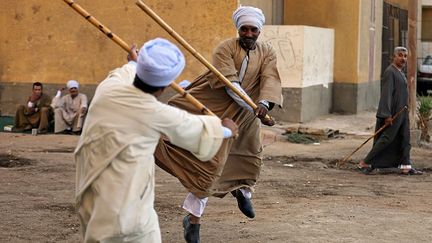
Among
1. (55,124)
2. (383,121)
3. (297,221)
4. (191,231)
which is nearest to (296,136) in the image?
(383,121)

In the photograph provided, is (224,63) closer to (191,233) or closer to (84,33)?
(191,233)

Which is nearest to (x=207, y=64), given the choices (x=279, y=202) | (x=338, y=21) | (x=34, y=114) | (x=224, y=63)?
(x=224, y=63)

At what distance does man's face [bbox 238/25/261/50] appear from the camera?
643cm

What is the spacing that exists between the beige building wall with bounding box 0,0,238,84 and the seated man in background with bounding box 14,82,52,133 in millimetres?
1213

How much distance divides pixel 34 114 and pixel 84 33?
6.32ft

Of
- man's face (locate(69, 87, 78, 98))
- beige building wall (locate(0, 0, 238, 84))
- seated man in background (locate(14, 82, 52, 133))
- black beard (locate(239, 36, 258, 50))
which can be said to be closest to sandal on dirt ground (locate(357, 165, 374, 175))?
beige building wall (locate(0, 0, 238, 84))

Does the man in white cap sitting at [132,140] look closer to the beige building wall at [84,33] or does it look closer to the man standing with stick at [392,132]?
the man standing with stick at [392,132]

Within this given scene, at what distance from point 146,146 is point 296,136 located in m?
9.83

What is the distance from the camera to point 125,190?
3824 mm

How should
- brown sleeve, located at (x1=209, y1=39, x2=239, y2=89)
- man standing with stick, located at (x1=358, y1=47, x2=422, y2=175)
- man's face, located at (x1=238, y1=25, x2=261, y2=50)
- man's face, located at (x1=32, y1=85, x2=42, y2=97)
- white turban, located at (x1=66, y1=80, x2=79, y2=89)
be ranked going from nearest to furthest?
brown sleeve, located at (x1=209, y1=39, x2=239, y2=89) → man's face, located at (x1=238, y1=25, x2=261, y2=50) → man standing with stick, located at (x1=358, y1=47, x2=422, y2=175) → white turban, located at (x1=66, y1=80, x2=79, y2=89) → man's face, located at (x1=32, y1=85, x2=42, y2=97)

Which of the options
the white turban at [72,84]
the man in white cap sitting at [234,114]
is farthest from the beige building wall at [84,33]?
the man in white cap sitting at [234,114]

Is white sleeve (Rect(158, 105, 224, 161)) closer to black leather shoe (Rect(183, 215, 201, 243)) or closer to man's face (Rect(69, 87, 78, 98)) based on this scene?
black leather shoe (Rect(183, 215, 201, 243))

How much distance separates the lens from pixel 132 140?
382cm

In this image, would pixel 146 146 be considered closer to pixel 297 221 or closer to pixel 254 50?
pixel 254 50
